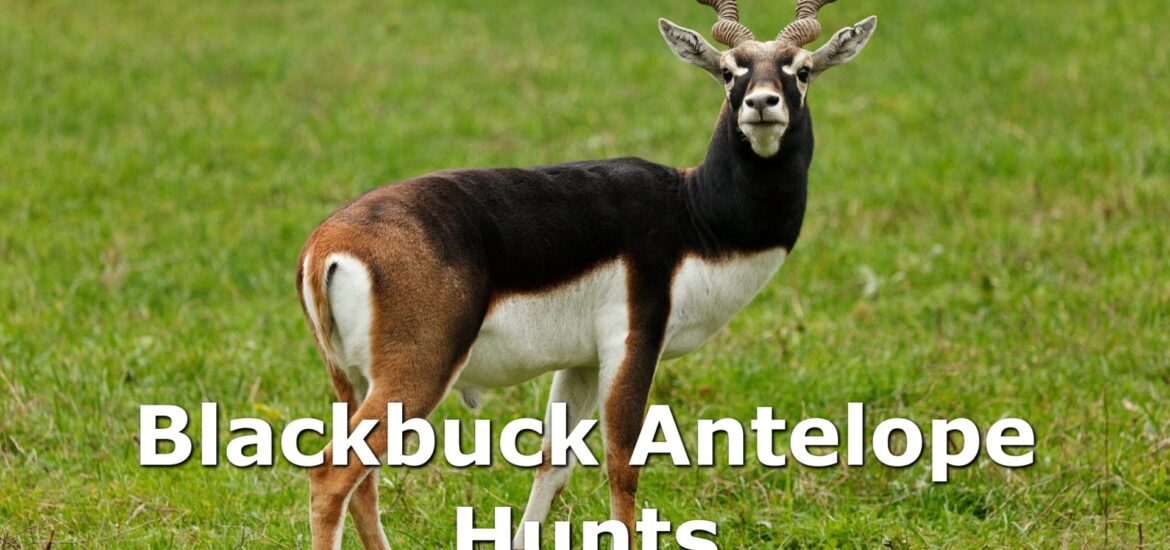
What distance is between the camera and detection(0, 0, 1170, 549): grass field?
5.83m

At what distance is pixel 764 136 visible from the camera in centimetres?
469

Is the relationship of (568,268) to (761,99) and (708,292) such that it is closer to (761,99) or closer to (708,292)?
(708,292)

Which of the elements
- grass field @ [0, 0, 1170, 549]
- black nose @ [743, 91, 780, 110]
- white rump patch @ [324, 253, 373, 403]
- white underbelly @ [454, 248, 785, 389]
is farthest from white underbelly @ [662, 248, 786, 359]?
white rump patch @ [324, 253, 373, 403]

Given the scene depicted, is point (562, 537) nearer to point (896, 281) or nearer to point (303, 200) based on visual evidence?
point (896, 281)

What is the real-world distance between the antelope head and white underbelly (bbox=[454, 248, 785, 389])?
44 cm

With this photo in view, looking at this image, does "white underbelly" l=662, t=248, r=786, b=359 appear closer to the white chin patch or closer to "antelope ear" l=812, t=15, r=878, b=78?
the white chin patch

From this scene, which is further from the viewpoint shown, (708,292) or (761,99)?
(708,292)

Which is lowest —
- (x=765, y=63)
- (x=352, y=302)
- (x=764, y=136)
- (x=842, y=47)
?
(x=352, y=302)

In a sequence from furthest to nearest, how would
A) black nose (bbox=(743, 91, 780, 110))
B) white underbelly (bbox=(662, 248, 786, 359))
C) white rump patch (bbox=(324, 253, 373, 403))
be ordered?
white underbelly (bbox=(662, 248, 786, 359)), black nose (bbox=(743, 91, 780, 110)), white rump patch (bbox=(324, 253, 373, 403))

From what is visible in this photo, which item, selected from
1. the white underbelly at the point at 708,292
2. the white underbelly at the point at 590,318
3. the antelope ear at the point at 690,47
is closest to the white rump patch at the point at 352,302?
the white underbelly at the point at 590,318

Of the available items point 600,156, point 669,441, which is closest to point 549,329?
point 669,441

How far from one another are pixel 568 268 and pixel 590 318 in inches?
8.0

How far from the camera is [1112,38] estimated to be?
43.7 ft

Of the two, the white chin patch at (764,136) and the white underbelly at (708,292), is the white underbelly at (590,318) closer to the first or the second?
the white underbelly at (708,292)
